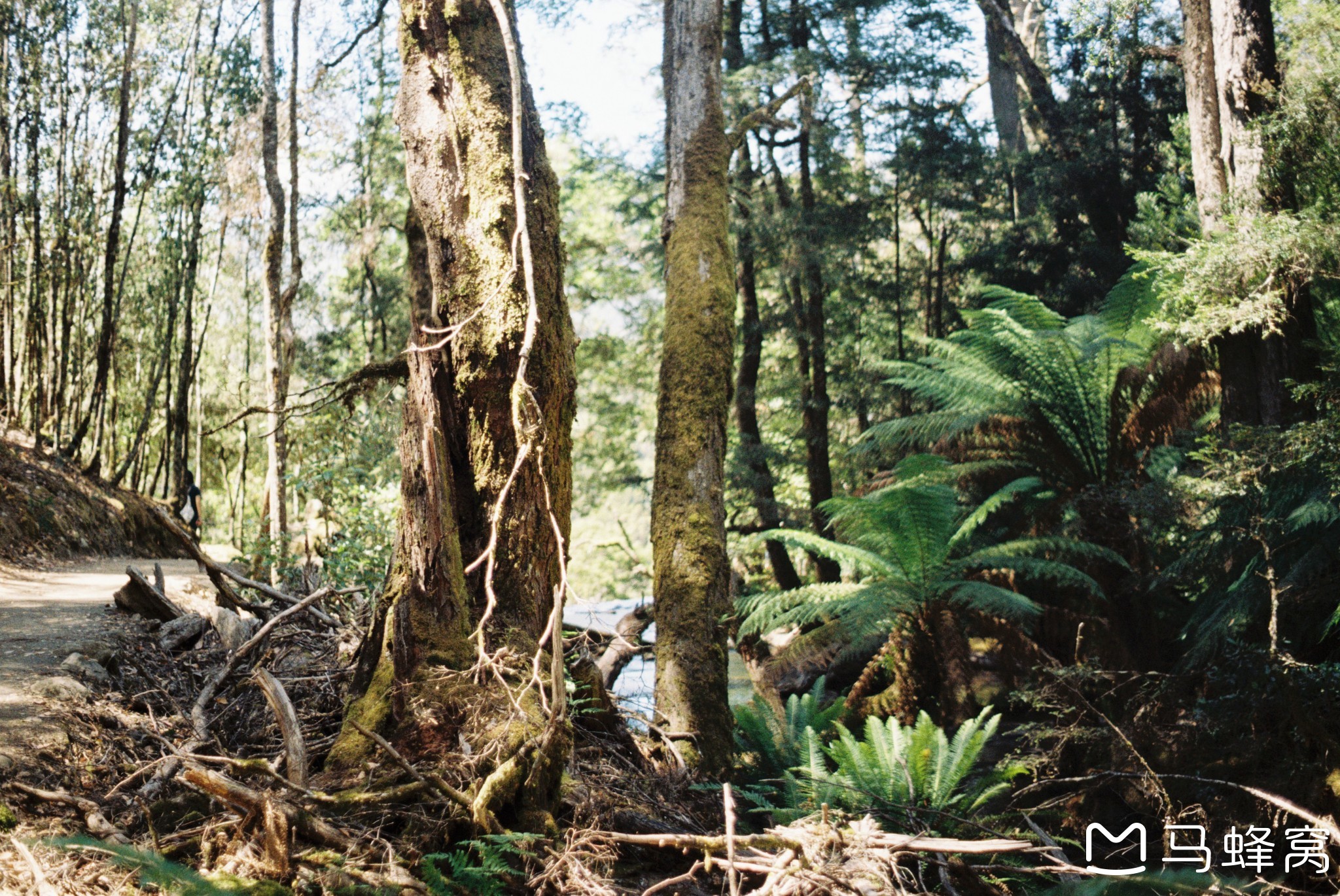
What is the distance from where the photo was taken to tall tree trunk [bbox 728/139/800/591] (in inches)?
426

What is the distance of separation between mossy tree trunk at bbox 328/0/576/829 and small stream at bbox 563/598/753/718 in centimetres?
29

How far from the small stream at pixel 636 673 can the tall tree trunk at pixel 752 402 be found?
1297 millimetres

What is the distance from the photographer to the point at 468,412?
2789 millimetres

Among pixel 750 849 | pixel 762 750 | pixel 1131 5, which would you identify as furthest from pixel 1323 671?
pixel 1131 5

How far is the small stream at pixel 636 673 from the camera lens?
11.5 ft

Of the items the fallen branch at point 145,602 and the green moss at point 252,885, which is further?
the fallen branch at point 145,602

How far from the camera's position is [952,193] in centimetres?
1127

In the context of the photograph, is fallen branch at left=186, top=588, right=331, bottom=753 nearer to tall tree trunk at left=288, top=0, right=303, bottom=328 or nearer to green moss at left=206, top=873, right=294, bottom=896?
green moss at left=206, top=873, right=294, bottom=896

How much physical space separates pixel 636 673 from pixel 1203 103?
17.2ft

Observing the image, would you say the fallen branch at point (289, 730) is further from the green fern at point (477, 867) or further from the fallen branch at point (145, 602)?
the fallen branch at point (145, 602)

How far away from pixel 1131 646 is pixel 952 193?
22.0 feet

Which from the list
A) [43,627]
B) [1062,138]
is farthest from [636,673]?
[1062,138]

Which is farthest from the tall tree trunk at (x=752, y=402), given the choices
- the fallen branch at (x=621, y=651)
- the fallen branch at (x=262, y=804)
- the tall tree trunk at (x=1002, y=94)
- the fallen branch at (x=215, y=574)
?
the fallen branch at (x=262, y=804)

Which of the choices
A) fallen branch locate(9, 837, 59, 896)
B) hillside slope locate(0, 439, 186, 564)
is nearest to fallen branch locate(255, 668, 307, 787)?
fallen branch locate(9, 837, 59, 896)
